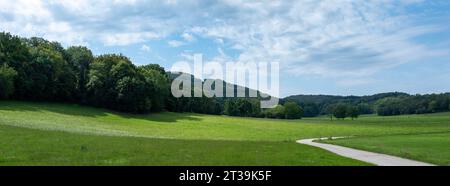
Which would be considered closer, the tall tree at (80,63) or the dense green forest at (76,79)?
the dense green forest at (76,79)

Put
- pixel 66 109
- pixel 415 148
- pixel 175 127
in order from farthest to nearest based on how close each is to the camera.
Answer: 1. pixel 66 109
2. pixel 175 127
3. pixel 415 148

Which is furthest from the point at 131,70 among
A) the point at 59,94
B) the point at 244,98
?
the point at 244,98

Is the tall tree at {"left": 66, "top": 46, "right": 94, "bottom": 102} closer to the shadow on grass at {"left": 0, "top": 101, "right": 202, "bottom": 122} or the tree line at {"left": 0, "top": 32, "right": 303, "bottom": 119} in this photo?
the tree line at {"left": 0, "top": 32, "right": 303, "bottom": 119}

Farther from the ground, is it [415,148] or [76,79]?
[76,79]

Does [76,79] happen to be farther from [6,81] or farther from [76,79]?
[6,81]

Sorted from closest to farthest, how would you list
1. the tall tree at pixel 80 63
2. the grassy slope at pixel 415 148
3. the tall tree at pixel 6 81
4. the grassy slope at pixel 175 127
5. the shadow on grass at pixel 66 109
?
the grassy slope at pixel 415 148 → the grassy slope at pixel 175 127 → the shadow on grass at pixel 66 109 → the tall tree at pixel 6 81 → the tall tree at pixel 80 63

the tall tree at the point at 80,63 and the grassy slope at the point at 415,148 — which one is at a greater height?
the tall tree at the point at 80,63

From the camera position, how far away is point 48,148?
93.0ft

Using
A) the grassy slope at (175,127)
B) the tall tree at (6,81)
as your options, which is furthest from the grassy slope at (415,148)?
the tall tree at (6,81)

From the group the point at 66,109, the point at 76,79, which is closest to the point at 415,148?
the point at 66,109

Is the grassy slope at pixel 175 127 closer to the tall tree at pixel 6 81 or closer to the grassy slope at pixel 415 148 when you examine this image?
the tall tree at pixel 6 81

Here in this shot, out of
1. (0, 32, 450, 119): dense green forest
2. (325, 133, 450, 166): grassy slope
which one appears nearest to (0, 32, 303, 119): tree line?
(0, 32, 450, 119): dense green forest

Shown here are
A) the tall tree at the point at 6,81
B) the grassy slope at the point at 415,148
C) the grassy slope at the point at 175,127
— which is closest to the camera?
the grassy slope at the point at 415,148

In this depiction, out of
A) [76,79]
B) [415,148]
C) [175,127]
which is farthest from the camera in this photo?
[76,79]
